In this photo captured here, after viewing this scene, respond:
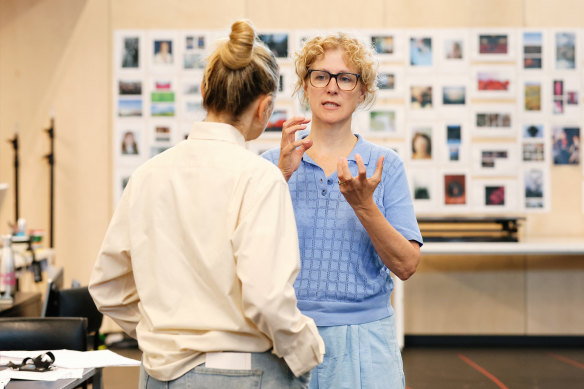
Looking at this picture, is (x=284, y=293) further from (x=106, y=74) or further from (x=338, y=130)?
(x=106, y=74)

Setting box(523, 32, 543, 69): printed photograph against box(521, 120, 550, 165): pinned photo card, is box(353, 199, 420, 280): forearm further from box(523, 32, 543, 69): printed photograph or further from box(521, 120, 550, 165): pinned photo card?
box(523, 32, 543, 69): printed photograph

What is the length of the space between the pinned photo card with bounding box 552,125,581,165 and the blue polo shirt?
4.37m

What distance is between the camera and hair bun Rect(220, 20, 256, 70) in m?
1.44

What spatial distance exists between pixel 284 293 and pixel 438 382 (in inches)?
140

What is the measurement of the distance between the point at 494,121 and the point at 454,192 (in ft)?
2.17

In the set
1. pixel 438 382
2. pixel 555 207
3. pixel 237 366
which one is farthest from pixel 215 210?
pixel 555 207

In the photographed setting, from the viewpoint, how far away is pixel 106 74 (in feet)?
19.5

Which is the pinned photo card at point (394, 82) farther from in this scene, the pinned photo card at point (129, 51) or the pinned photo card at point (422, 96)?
the pinned photo card at point (129, 51)

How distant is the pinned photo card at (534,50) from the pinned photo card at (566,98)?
0.49ft

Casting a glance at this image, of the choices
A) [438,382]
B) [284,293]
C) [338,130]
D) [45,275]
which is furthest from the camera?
[45,275]

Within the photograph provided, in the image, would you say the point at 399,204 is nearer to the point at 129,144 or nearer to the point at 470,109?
the point at 470,109

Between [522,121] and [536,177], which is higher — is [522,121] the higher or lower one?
the higher one

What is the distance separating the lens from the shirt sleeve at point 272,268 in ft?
4.34

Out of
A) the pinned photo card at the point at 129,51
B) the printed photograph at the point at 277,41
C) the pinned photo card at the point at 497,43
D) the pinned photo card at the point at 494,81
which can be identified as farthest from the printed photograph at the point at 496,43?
the pinned photo card at the point at 129,51
